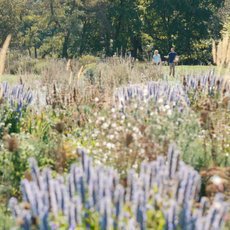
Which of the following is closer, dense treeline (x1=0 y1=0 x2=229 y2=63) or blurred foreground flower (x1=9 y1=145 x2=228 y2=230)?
blurred foreground flower (x1=9 y1=145 x2=228 y2=230)

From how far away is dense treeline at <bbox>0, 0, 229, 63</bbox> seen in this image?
42781mm

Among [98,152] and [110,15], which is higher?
[110,15]

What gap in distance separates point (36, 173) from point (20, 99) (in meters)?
4.79

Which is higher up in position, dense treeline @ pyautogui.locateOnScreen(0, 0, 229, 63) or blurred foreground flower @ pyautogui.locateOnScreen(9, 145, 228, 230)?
dense treeline @ pyautogui.locateOnScreen(0, 0, 229, 63)

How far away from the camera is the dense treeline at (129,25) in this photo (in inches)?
1684

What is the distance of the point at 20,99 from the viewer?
803cm

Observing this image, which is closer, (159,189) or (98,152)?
(159,189)

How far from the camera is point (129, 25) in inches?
1682

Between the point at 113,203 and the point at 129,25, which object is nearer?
the point at 113,203

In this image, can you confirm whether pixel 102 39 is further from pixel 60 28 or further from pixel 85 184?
pixel 85 184

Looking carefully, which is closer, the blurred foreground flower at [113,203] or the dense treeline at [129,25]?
the blurred foreground flower at [113,203]

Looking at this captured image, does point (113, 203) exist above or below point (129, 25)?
below

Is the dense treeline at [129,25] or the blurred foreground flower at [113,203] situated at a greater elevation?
the dense treeline at [129,25]

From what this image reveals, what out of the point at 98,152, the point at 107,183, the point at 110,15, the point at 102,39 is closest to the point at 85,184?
the point at 107,183
